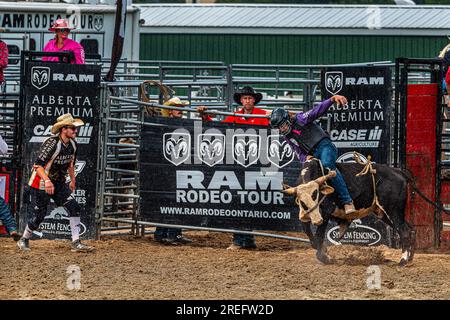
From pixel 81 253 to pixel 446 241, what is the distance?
413 cm

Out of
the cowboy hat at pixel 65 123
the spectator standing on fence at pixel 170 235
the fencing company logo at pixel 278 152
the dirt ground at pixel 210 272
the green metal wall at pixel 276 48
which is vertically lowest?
the dirt ground at pixel 210 272

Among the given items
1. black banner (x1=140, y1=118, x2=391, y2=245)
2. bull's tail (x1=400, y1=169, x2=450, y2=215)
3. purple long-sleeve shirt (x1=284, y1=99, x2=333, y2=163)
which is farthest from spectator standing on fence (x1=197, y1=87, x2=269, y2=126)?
bull's tail (x1=400, y1=169, x2=450, y2=215)

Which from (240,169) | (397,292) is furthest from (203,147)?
(397,292)

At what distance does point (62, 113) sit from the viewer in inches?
535

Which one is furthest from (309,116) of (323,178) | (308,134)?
(323,178)

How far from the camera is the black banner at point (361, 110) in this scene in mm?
12977

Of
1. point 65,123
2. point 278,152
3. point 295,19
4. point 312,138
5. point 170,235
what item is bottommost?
point 170,235

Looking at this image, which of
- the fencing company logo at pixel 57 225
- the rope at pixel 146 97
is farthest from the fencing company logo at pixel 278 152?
the fencing company logo at pixel 57 225

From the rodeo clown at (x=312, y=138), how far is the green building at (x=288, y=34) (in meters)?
19.9

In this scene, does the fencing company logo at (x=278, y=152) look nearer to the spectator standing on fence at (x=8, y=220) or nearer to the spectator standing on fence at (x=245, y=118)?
the spectator standing on fence at (x=245, y=118)

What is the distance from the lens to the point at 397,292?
32.7 ft

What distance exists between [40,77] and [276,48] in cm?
1931

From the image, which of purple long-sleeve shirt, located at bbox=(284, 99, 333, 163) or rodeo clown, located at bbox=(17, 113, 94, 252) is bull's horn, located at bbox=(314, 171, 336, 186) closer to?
purple long-sleeve shirt, located at bbox=(284, 99, 333, 163)

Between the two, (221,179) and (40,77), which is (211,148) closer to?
(221,179)
